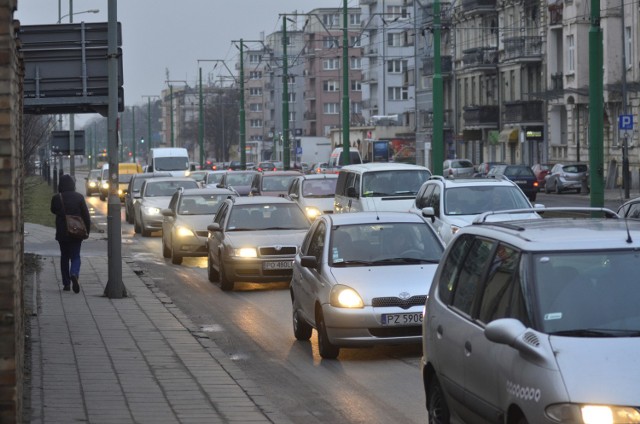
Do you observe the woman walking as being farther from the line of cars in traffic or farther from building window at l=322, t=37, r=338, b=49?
building window at l=322, t=37, r=338, b=49

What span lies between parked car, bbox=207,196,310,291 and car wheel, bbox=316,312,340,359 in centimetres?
753

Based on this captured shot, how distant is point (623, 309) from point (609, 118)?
6014cm

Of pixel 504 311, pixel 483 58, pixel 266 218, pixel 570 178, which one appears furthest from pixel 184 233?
pixel 483 58

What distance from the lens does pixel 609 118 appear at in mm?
65688

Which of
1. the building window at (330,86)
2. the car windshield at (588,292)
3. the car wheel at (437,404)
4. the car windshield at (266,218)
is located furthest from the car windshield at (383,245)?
the building window at (330,86)

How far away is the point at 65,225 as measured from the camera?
20.4 meters

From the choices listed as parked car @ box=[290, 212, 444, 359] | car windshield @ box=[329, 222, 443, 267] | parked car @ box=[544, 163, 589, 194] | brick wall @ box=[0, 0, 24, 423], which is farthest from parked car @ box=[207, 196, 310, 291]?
parked car @ box=[544, 163, 589, 194]

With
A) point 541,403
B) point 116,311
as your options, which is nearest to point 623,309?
point 541,403

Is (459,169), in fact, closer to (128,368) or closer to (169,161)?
(169,161)

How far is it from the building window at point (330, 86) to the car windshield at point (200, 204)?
131529 millimetres

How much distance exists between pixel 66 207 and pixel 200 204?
10.2 metres

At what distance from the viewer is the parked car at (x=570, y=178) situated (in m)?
62.9

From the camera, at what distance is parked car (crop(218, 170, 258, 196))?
47.1 metres

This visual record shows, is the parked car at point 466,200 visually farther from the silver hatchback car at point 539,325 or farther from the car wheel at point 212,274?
the silver hatchback car at point 539,325
